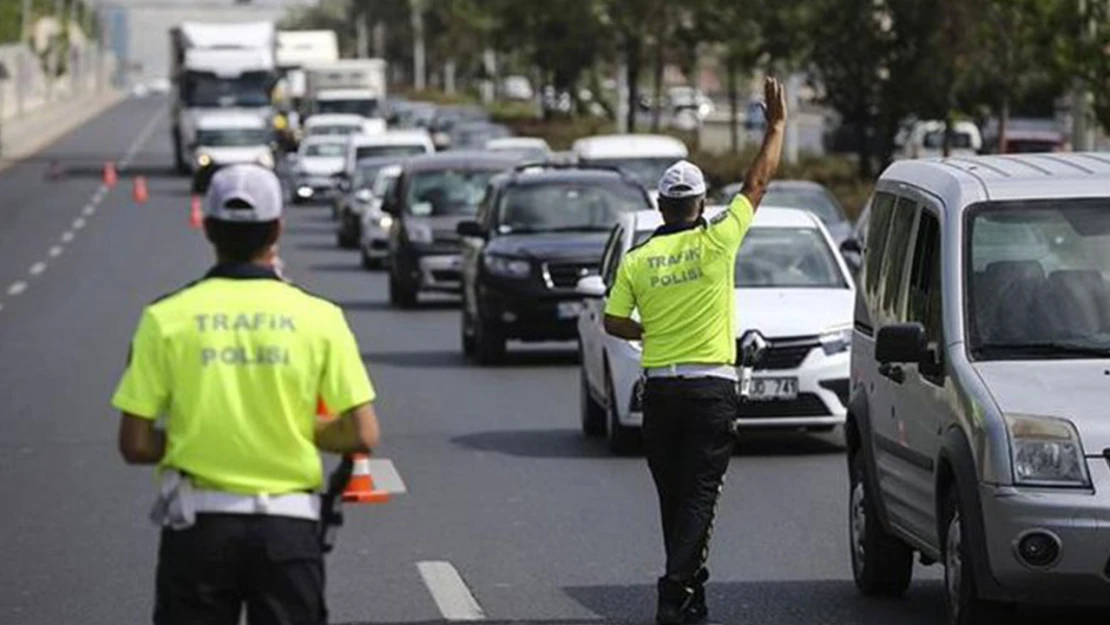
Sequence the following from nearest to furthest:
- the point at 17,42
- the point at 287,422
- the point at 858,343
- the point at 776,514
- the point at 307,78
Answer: the point at 287,422
the point at 858,343
the point at 776,514
the point at 307,78
the point at 17,42

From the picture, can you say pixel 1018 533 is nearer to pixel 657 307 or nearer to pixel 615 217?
pixel 657 307

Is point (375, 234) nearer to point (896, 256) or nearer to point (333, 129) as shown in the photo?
point (896, 256)

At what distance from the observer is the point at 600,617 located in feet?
39.1

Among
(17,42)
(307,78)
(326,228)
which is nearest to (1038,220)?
(326,228)

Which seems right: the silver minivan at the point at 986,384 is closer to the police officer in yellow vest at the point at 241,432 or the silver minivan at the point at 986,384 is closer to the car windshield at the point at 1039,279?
the car windshield at the point at 1039,279

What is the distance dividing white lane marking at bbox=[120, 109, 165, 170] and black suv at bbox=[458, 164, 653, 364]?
59801mm

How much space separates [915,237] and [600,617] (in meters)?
1.87

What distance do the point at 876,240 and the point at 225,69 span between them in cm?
6323

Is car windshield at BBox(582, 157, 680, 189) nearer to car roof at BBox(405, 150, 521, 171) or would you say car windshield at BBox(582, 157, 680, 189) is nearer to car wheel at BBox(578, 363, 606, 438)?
car roof at BBox(405, 150, 521, 171)

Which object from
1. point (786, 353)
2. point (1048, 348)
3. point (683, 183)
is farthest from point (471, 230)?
point (1048, 348)

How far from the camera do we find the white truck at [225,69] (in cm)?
7394

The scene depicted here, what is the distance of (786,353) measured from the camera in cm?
1819

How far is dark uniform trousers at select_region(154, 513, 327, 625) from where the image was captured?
7.09m

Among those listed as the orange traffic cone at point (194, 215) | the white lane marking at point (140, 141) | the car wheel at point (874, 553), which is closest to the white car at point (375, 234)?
the orange traffic cone at point (194, 215)
